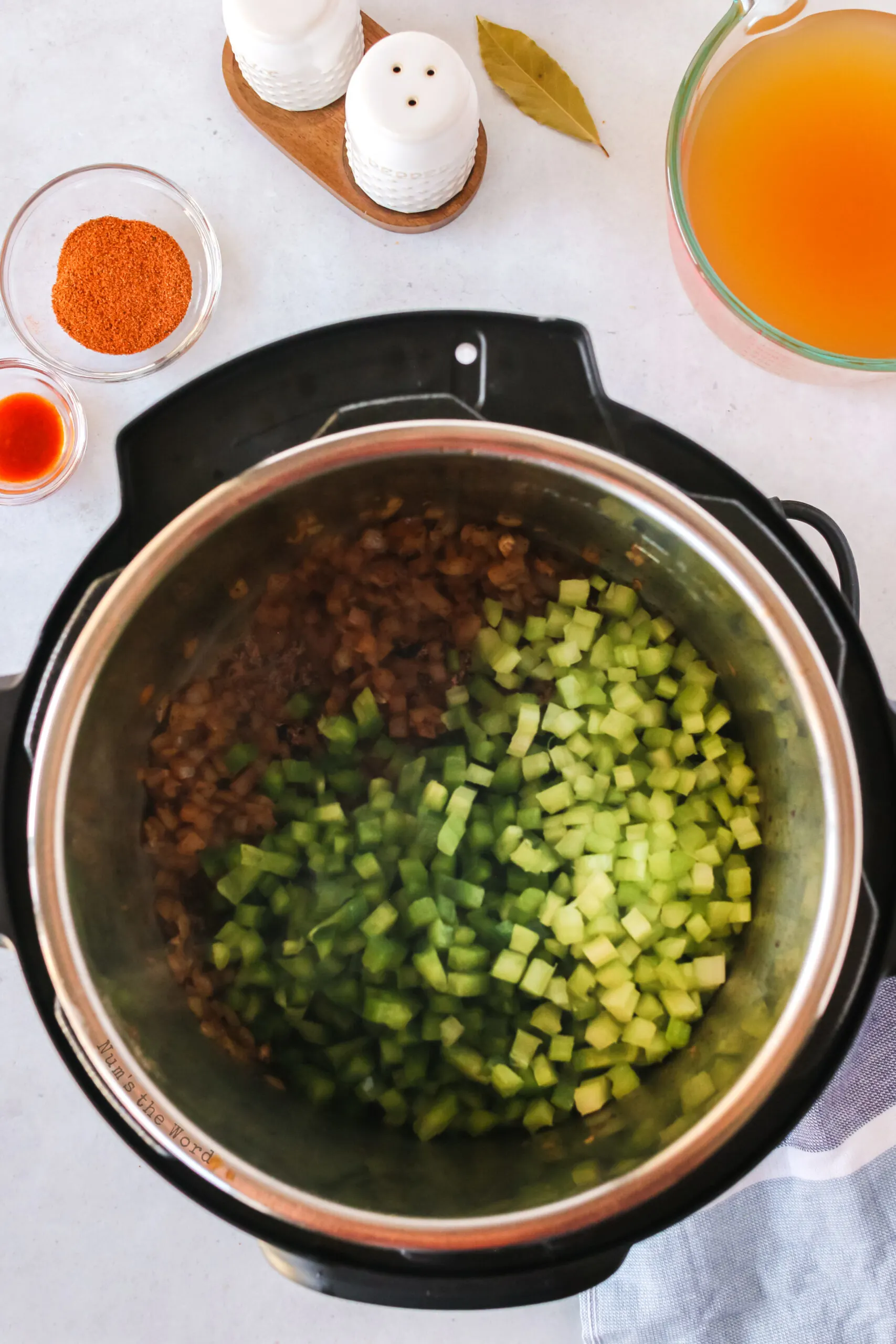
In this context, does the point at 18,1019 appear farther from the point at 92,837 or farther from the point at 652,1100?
the point at 652,1100

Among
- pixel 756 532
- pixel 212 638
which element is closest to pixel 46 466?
pixel 212 638

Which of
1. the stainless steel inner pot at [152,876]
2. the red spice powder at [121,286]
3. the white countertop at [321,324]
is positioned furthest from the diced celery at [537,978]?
the red spice powder at [121,286]

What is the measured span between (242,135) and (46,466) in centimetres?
39

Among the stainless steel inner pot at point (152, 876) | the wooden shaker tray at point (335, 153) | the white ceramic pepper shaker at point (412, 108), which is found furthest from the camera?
the wooden shaker tray at point (335, 153)

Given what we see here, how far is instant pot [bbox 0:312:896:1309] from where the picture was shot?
726 millimetres

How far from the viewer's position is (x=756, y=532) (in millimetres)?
830

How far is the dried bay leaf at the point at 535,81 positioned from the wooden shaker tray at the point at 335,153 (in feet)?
0.27

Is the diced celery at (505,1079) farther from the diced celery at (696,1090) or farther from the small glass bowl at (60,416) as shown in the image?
the small glass bowl at (60,416)

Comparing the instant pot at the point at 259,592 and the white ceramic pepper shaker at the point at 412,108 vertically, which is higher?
the white ceramic pepper shaker at the point at 412,108

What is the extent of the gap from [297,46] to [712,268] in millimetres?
417

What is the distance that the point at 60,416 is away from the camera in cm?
97

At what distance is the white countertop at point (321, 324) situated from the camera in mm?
969

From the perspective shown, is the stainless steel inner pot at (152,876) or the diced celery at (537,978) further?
the diced celery at (537,978)

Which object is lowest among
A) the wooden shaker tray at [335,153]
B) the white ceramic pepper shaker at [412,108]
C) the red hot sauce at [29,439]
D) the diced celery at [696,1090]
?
the diced celery at [696,1090]
